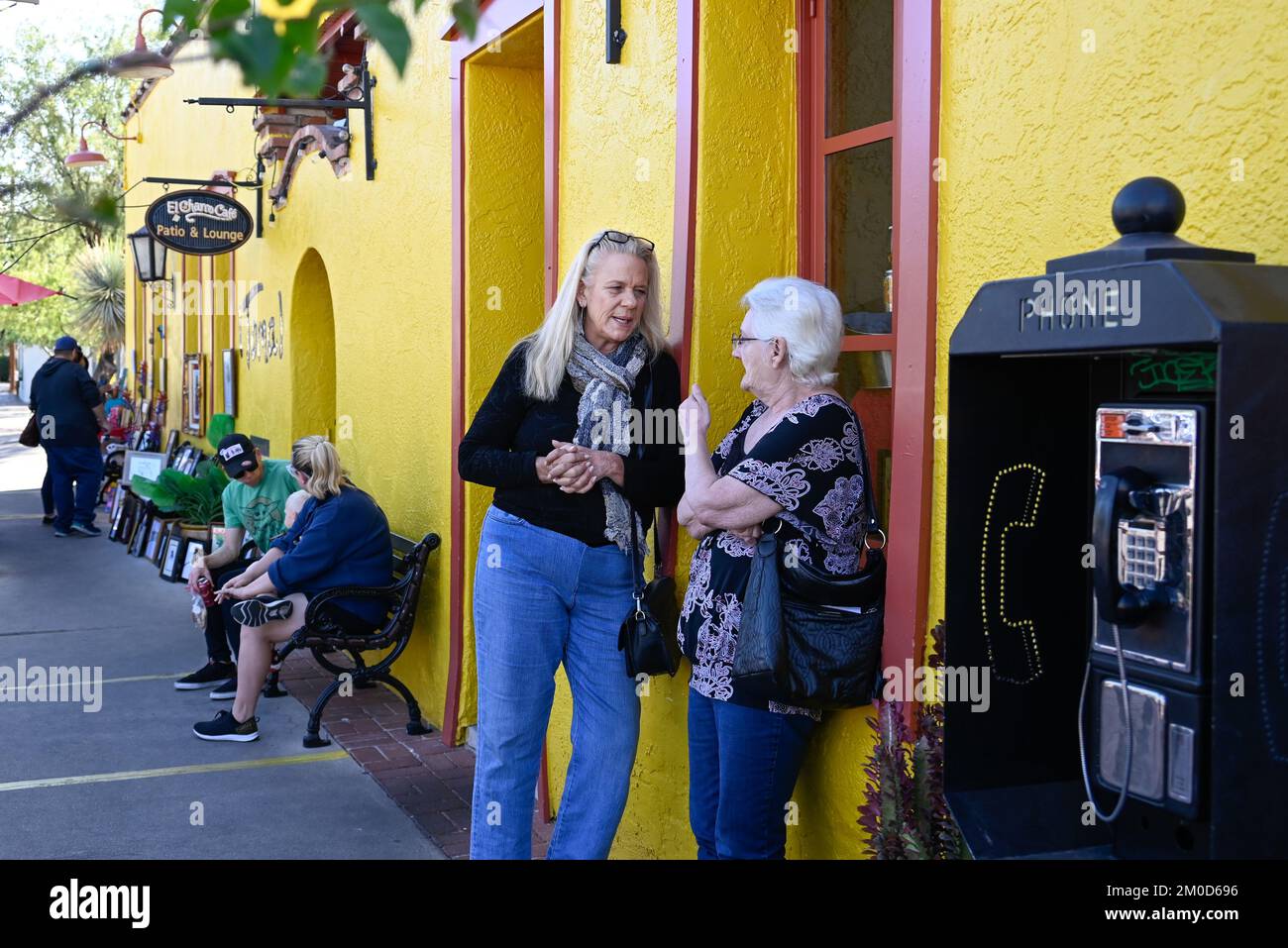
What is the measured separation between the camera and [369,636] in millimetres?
6098

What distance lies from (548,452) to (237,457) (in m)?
4.03

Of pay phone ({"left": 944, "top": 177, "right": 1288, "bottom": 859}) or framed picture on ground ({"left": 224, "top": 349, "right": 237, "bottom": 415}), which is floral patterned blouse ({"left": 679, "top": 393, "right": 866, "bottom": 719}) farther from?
framed picture on ground ({"left": 224, "top": 349, "right": 237, "bottom": 415})

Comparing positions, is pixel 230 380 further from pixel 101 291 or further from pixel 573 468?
pixel 101 291

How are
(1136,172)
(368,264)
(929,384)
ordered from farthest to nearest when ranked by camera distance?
1. (368,264)
2. (929,384)
3. (1136,172)

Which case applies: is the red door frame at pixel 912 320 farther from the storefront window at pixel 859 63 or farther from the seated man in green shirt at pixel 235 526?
the seated man in green shirt at pixel 235 526

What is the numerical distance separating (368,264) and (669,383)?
403 cm

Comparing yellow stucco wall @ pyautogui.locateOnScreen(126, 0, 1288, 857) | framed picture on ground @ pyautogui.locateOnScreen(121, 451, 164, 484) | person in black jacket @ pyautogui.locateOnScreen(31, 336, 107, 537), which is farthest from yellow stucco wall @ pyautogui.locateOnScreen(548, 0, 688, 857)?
person in black jacket @ pyautogui.locateOnScreen(31, 336, 107, 537)

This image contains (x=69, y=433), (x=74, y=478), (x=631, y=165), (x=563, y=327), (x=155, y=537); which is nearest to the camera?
(x=563, y=327)

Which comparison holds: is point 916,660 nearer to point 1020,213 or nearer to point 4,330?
point 1020,213

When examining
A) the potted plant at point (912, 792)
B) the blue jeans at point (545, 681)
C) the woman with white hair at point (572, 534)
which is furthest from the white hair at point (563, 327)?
the potted plant at point (912, 792)

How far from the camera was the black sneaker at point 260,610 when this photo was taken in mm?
5883

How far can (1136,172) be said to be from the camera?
8.07 ft

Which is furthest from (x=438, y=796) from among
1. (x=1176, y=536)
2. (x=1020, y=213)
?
(x=1176, y=536)

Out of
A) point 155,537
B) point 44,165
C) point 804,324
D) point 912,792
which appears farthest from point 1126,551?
point 155,537
